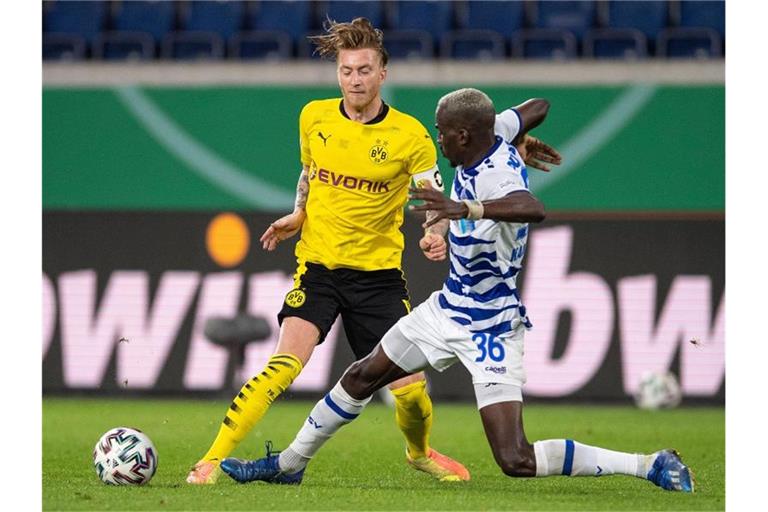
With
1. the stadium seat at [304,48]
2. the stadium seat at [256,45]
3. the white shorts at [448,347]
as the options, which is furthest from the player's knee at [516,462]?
the stadium seat at [256,45]

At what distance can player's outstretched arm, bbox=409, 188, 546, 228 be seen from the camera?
20.5ft

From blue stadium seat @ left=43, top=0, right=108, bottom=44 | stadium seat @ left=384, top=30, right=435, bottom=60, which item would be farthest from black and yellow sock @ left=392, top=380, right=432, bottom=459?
blue stadium seat @ left=43, top=0, right=108, bottom=44

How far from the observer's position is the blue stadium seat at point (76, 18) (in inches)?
697

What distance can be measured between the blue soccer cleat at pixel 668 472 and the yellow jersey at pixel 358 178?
77.1 inches

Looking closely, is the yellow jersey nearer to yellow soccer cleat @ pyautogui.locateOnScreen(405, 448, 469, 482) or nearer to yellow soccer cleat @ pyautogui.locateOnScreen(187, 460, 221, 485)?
yellow soccer cleat @ pyautogui.locateOnScreen(405, 448, 469, 482)

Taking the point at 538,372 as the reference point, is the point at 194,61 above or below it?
above

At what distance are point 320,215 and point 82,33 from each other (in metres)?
10.7

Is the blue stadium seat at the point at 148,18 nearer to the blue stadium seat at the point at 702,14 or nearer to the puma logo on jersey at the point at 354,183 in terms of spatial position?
the blue stadium seat at the point at 702,14

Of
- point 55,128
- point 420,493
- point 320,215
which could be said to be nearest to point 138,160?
point 55,128

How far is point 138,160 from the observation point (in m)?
Result: 16.0

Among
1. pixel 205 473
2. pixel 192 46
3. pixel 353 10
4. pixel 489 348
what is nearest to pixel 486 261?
pixel 489 348

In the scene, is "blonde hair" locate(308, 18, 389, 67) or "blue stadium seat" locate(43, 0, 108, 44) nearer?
"blonde hair" locate(308, 18, 389, 67)

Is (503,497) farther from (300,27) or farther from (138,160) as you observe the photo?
(300,27)

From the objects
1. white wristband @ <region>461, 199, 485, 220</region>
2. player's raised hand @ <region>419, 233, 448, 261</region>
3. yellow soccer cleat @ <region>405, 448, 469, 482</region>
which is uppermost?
white wristband @ <region>461, 199, 485, 220</region>
